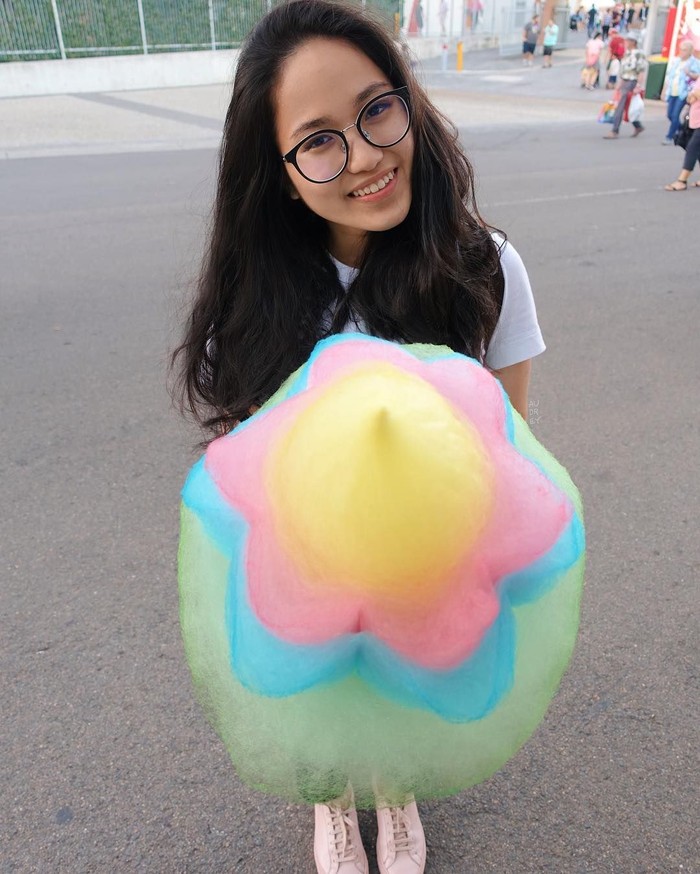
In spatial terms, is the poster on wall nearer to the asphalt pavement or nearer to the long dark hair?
the asphalt pavement

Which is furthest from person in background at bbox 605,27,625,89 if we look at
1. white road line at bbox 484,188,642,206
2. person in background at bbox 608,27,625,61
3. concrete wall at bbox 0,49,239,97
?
white road line at bbox 484,188,642,206

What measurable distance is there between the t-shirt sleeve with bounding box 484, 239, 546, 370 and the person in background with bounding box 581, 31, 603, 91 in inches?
715

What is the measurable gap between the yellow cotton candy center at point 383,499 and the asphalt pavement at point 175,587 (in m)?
Result: 1.21

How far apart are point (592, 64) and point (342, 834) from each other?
19.2 m

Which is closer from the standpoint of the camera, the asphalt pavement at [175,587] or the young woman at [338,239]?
the young woman at [338,239]

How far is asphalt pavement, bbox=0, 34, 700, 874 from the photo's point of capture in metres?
1.79

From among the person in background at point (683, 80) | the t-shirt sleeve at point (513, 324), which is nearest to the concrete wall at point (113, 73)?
the person in background at point (683, 80)

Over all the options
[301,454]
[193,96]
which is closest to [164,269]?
[301,454]

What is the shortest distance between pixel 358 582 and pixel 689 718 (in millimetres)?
1635

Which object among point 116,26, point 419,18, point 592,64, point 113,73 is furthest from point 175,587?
point 419,18

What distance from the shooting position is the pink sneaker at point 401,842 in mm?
1678

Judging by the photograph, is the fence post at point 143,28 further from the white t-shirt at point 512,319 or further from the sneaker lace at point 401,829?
the sneaker lace at point 401,829

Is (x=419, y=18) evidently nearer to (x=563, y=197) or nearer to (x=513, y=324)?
(x=563, y=197)

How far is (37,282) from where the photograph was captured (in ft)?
17.3
